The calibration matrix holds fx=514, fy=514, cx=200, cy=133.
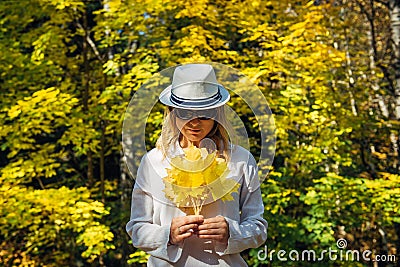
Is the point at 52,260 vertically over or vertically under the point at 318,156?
under

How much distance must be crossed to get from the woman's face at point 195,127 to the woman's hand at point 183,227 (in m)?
0.18

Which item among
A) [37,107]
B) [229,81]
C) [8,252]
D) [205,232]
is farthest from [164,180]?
[8,252]

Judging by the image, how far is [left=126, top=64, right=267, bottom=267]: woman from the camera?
1117mm

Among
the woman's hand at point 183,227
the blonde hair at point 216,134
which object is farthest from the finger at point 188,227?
the blonde hair at point 216,134

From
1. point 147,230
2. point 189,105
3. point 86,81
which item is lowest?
point 86,81

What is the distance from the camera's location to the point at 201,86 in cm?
113

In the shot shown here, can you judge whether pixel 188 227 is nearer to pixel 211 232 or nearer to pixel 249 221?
pixel 211 232

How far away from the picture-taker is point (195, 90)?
1125 mm

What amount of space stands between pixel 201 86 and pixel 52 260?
13.0 feet

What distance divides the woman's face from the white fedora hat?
0.04 metres

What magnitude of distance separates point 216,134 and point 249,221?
21cm

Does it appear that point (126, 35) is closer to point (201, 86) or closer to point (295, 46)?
point (295, 46)

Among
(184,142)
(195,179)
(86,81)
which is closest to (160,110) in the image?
(86,81)

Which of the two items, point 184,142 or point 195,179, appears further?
point 184,142
